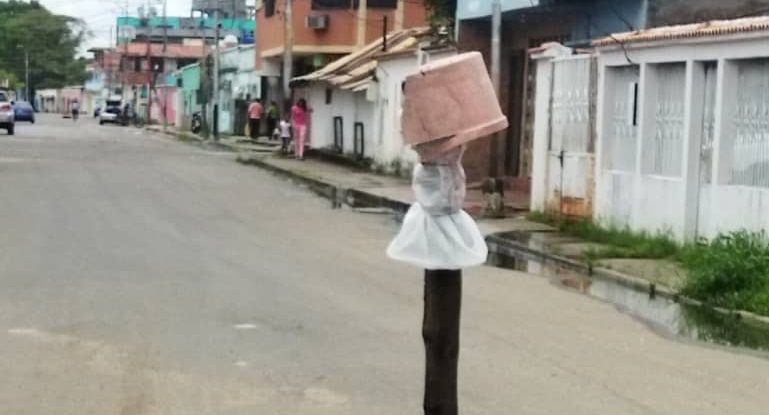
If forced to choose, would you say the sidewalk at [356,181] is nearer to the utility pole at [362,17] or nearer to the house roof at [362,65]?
the house roof at [362,65]

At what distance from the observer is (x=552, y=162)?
2116 cm

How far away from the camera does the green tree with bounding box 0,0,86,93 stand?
133 meters

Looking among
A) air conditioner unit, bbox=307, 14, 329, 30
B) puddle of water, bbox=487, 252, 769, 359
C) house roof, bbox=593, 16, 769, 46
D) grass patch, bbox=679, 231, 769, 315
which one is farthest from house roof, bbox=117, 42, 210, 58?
grass patch, bbox=679, 231, 769, 315

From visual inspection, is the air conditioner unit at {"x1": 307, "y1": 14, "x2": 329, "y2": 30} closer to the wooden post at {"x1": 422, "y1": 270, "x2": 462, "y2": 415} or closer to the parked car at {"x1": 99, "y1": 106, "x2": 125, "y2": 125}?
the wooden post at {"x1": 422, "y1": 270, "x2": 462, "y2": 415}

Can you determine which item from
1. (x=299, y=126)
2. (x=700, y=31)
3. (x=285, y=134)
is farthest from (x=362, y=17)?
(x=700, y=31)

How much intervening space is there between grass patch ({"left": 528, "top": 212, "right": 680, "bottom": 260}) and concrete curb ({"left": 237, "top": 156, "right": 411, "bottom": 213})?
5053 mm

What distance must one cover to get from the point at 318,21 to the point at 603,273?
36829 mm

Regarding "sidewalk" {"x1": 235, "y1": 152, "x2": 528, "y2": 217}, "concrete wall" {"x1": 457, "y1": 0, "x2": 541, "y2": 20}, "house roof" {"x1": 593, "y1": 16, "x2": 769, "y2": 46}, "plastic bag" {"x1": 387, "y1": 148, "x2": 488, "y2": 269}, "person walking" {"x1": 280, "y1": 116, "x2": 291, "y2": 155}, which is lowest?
"sidewalk" {"x1": 235, "y1": 152, "x2": 528, "y2": 217}

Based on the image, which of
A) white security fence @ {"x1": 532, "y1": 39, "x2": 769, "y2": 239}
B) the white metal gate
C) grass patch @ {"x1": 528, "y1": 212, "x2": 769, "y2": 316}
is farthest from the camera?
the white metal gate

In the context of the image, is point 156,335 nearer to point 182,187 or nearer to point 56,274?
point 56,274

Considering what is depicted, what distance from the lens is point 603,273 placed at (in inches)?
611

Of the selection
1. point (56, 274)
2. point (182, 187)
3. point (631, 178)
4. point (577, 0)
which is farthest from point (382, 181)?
point (56, 274)

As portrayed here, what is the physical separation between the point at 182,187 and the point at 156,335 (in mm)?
17381

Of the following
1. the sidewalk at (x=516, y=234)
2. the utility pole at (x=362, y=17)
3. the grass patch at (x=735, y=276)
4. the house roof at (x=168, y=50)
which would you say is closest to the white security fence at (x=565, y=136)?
the sidewalk at (x=516, y=234)
